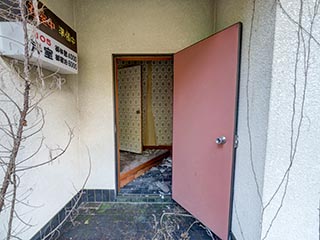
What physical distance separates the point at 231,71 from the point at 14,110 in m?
1.66

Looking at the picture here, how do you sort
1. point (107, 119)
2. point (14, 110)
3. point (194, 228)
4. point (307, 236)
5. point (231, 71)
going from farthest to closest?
point (107, 119) < point (194, 228) < point (231, 71) < point (14, 110) < point (307, 236)

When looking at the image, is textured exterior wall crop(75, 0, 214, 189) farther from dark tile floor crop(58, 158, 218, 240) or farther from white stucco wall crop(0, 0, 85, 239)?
dark tile floor crop(58, 158, 218, 240)

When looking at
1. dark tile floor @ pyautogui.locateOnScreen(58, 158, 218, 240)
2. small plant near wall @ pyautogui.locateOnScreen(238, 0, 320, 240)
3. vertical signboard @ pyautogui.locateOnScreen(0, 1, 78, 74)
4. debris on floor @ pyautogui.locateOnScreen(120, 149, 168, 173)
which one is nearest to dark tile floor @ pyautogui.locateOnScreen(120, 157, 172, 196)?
dark tile floor @ pyautogui.locateOnScreen(58, 158, 218, 240)

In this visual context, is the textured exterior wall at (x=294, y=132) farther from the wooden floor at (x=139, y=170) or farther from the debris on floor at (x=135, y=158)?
the debris on floor at (x=135, y=158)

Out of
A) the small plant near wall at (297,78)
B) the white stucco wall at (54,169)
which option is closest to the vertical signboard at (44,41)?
the white stucco wall at (54,169)

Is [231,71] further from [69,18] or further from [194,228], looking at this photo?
[69,18]

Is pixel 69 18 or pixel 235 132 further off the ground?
pixel 69 18

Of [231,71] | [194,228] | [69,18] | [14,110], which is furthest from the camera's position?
[69,18]

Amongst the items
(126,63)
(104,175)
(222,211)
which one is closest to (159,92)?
(126,63)

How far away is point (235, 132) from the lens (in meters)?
1.50

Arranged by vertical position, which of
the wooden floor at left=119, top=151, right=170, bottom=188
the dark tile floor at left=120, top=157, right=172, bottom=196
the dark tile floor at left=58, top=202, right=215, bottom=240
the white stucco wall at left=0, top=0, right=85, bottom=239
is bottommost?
the dark tile floor at left=58, top=202, right=215, bottom=240

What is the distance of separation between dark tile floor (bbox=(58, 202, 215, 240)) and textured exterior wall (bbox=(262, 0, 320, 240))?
92 centimetres

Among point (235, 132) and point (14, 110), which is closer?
point (14, 110)

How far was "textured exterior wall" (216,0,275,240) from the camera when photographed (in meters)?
1.15
